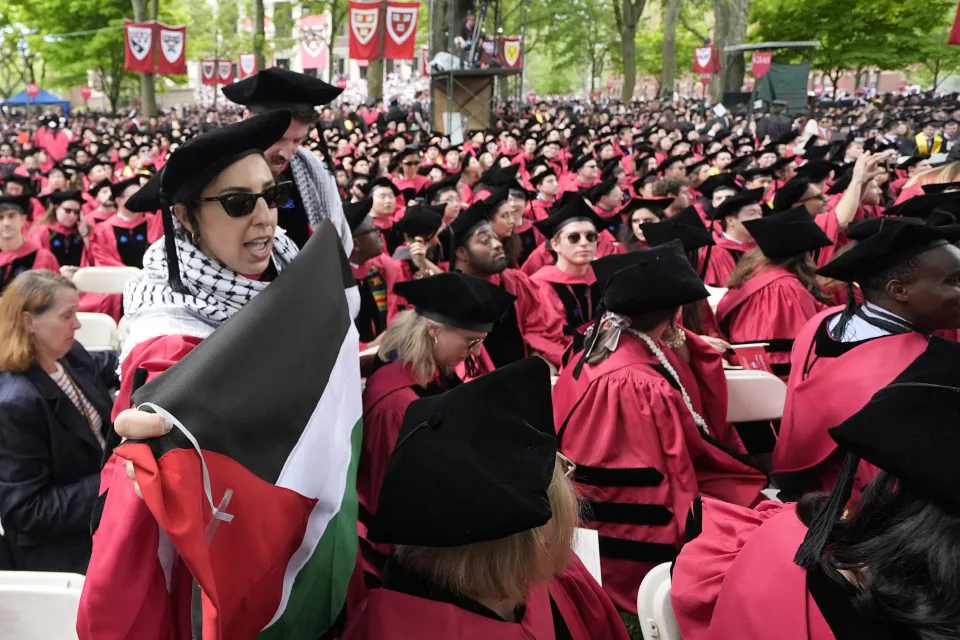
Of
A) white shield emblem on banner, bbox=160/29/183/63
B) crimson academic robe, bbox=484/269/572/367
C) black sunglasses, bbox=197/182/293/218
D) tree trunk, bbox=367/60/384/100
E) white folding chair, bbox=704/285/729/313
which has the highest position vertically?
white shield emblem on banner, bbox=160/29/183/63

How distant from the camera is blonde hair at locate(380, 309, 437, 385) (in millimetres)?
3150

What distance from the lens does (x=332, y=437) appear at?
2.00m

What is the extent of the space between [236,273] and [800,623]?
5.68ft

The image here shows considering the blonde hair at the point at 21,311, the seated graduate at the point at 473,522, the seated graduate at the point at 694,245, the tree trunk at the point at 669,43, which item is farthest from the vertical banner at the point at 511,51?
the seated graduate at the point at 473,522

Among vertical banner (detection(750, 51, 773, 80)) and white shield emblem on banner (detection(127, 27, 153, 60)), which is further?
vertical banner (detection(750, 51, 773, 80))

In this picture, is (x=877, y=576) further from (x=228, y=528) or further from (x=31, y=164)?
(x=31, y=164)

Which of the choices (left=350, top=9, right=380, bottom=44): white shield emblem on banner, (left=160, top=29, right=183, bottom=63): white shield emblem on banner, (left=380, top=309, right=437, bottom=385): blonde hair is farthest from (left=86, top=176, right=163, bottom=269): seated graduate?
(left=160, top=29, right=183, bottom=63): white shield emblem on banner

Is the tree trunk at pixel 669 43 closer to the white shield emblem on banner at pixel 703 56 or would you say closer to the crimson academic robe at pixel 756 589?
the white shield emblem on banner at pixel 703 56

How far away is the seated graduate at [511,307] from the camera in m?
6.06

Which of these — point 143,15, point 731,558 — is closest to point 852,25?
point 143,15

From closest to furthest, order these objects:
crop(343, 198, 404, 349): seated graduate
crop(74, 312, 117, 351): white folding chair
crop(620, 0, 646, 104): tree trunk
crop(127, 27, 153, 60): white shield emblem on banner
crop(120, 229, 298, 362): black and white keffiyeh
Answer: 1. crop(120, 229, 298, 362): black and white keffiyeh
2. crop(343, 198, 404, 349): seated graduate
3. crop(74, 312, 117, 351): white folding chair
4. crop(127, 27, 153, 60): white shield emblem on banner
5. crop(620, 0, 646, 104): tree trunk

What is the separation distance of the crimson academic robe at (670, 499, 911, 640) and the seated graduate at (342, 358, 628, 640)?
0.42 m

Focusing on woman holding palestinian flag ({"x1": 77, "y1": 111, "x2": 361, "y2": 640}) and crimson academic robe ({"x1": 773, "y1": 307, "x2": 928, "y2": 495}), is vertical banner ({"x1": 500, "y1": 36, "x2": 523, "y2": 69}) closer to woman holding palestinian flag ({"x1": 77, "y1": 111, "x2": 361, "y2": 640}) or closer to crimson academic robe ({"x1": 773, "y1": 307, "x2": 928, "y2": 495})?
crimson academic robe ({"x1": 773, "y1": 307, "x2": 928, "y2": 495})

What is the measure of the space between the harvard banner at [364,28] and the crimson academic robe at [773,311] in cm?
1722
